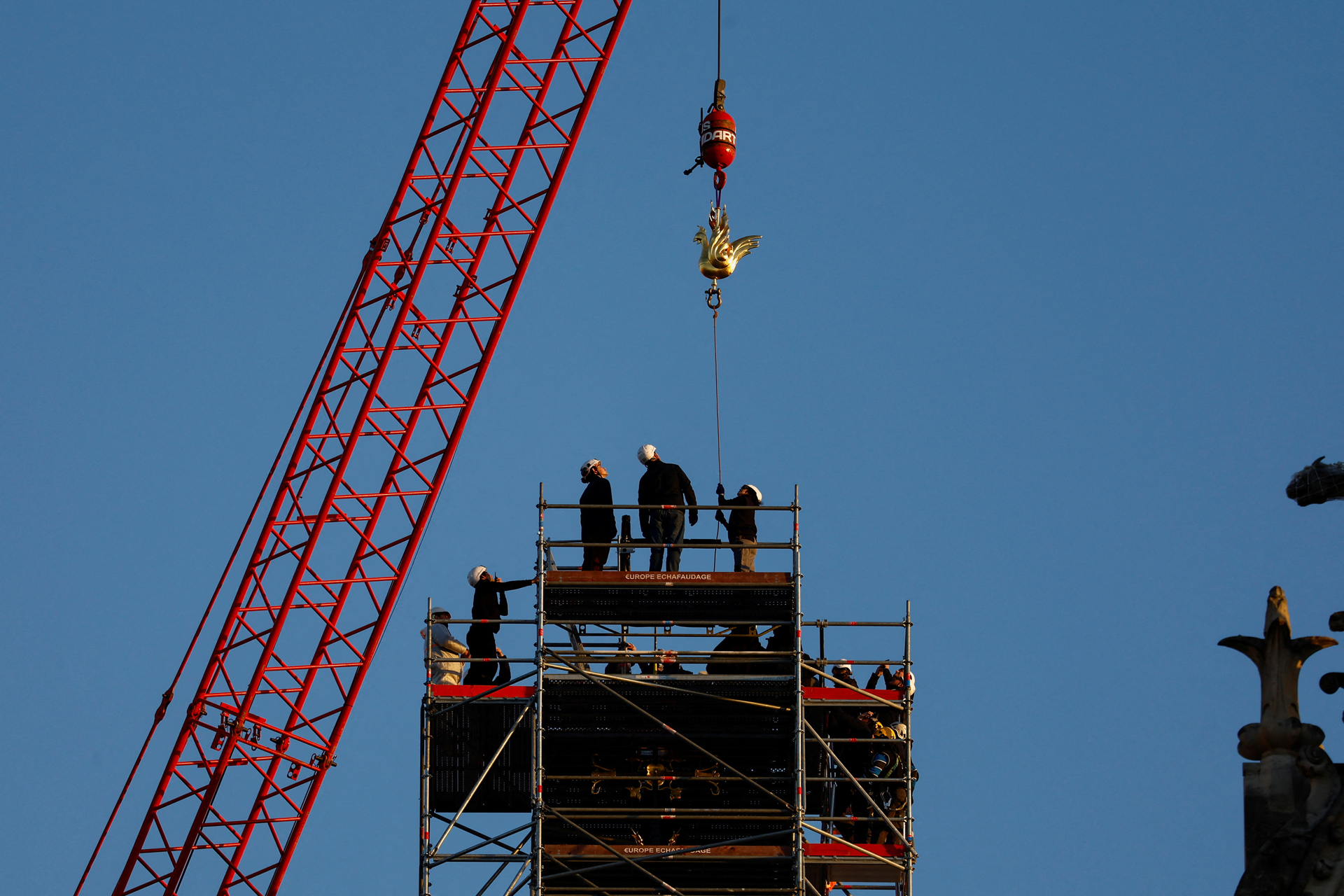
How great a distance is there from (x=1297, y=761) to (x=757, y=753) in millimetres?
14465

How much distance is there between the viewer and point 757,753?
43.0m

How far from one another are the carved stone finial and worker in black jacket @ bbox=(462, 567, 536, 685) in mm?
16402

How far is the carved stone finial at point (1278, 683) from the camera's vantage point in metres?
29.7

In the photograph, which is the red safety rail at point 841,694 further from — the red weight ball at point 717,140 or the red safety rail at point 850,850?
the red weight ball at point 717,140

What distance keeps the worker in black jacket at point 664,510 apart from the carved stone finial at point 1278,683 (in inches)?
588

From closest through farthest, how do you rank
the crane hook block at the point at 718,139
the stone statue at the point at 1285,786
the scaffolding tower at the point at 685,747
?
1. the stone statue at the point at 1285,786
2. the scaffolding tower at the point at 685,747
3. the crane hook block at the point at 718,139

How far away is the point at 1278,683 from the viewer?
98.1ft

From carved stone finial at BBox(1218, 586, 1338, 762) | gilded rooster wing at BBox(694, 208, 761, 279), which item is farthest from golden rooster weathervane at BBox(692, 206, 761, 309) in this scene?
carved stone finial at BBox(1218, 586, 1338, 762)

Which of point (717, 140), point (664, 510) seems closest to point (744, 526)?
point (664, 510)

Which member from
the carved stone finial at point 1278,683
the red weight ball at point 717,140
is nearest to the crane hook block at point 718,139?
the red weight ball at point 717,140

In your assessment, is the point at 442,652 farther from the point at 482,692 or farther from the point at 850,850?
the point at 850,850

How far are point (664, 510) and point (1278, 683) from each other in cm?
1551

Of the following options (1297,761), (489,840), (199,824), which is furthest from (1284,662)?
(199,824)

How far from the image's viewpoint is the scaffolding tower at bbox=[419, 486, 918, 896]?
42.3m
